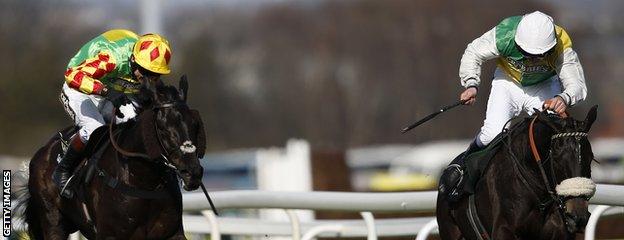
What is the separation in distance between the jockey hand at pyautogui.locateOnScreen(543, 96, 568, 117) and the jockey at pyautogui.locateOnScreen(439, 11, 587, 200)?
0.09 metres

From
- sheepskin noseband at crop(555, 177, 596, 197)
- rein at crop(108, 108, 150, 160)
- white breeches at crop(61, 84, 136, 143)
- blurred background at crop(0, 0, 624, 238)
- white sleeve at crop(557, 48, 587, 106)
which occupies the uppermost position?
white sleeve at crop(557, 48, 587, 106)

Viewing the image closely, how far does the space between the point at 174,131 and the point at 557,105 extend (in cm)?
195

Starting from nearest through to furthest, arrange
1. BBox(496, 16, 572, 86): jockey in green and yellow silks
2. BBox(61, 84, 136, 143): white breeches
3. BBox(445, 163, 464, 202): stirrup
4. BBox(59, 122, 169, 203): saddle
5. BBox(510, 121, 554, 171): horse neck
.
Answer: BBox(510, 121, 554, 171): horse neck < BBox(496, 16, 572, 86): jockey in green and yellow silks < BBox(445, 163, 464, 202): stirrup < BBox(59, 122, 169, 203): saddle < BBox(61, 84, 136, 143): white breeches

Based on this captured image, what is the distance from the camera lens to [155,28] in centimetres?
1953

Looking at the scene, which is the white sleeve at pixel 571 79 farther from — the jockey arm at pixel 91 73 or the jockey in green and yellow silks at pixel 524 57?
the jockey arm at pixel 91 73

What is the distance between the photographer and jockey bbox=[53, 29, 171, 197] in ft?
27.1

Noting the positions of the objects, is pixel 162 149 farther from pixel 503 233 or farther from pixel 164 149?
pixel 503 233

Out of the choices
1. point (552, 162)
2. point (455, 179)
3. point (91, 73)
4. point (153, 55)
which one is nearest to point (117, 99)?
point (91, 73)

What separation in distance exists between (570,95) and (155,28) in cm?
1236

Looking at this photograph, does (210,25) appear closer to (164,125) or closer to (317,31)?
(317,31)

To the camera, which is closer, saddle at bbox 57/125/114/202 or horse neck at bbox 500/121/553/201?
horse neck at bbox 500/121/553/201

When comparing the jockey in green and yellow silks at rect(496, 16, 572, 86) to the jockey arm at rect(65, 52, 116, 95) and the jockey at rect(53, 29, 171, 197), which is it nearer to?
the jockey at rect(53, 29, 171, 197)

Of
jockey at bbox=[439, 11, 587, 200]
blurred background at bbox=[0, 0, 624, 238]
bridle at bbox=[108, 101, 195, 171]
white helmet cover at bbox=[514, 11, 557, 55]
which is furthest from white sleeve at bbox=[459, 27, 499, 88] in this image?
blurred background at bbox=[0, 0, 624, 238]

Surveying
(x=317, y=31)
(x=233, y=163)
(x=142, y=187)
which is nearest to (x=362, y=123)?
(x=317, y=31)
